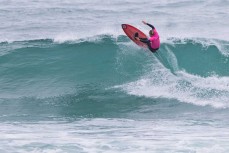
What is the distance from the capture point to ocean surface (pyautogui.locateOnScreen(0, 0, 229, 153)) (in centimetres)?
1439

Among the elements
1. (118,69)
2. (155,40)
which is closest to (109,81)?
(118,69)

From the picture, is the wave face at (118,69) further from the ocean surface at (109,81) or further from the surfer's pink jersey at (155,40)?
the surfer's pink jersey at (155,40)

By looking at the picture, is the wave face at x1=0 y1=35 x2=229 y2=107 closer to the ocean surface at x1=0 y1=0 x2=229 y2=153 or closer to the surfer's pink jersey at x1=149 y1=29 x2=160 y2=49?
the ocean surface at x1=0 y1=0 x2=229 y2=153

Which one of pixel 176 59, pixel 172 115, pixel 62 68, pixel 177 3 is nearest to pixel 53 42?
pixel 62 68

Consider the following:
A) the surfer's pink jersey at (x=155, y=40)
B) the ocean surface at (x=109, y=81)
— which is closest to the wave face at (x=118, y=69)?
the ocean surface at (x=109, y=81)

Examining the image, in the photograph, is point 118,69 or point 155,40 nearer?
point 155,40

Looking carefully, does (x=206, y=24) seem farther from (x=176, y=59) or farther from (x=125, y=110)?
(x=125, y=110)

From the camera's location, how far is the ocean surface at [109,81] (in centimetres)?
1439

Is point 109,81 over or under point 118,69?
under

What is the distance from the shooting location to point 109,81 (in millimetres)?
19984

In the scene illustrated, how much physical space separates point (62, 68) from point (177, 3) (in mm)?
10731

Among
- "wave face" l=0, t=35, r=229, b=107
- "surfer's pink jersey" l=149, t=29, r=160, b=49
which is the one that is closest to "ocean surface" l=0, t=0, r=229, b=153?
"wave face" l=0, t=35, r=229, b=107

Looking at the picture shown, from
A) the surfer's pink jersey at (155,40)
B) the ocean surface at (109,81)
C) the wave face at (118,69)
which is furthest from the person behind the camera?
the wave face at (118,69)

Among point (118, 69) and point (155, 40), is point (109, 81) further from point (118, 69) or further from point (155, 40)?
point (155, 40)
